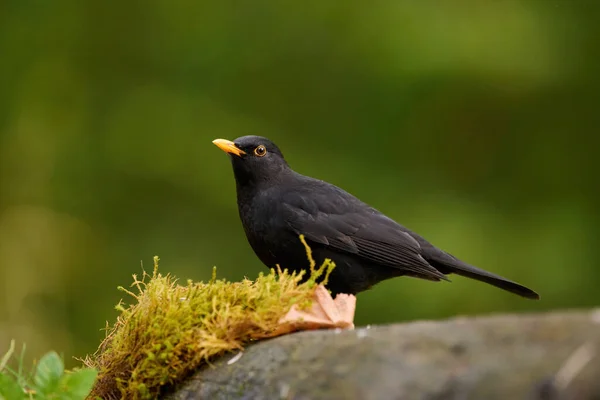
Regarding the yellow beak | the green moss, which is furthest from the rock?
the yellow beak

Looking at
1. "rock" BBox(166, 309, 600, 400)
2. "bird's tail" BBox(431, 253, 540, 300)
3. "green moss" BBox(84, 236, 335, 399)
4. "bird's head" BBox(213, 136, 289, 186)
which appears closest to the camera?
"rock" BBox(166, 309, 600, 400)

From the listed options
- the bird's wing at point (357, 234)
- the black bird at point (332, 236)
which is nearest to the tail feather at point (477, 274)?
the black bird at point (332, 236)

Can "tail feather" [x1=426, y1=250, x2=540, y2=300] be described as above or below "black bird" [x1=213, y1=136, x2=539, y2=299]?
below

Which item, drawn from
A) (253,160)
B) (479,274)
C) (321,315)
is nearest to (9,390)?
(321,315)

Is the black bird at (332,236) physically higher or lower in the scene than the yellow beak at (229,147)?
lower

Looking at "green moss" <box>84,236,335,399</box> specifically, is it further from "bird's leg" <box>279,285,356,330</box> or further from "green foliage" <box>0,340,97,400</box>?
"green foliage" <box>0,340,97,400</box>

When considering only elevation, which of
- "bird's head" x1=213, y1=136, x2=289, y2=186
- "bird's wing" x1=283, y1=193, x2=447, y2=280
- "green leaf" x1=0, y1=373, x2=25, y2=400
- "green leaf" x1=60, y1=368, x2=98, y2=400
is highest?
"bird's head" x1=213, y1=136, x2=289, y2=186

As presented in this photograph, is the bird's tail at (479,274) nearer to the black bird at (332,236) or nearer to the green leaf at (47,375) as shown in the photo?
the black bird at (332,236)
